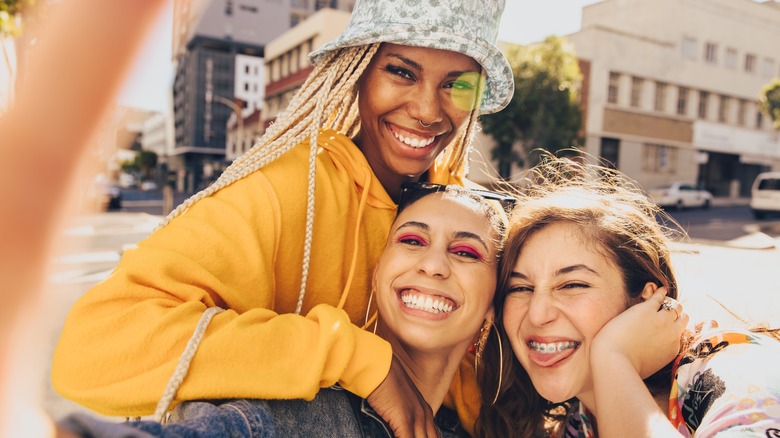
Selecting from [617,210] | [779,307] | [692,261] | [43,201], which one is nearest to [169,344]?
[43,201]

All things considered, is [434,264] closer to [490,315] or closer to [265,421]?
[490,315]

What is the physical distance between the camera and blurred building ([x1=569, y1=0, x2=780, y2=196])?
29.9 meters

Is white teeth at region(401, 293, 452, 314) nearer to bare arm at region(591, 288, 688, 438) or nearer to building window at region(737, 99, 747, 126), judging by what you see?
bare arm at region(591, 288, 688, 438)

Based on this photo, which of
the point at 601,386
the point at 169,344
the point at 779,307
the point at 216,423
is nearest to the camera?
the point at 216,423

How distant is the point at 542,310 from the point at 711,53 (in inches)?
1527

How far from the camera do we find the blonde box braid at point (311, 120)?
6.95ft

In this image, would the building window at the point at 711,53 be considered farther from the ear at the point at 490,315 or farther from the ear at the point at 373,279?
the ear at the point at 373,279

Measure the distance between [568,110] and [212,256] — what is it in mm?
23683

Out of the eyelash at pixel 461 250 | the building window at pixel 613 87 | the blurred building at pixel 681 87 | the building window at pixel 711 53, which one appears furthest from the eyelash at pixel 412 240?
the building window at pixel 711 53

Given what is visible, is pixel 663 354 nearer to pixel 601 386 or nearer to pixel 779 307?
pixel 601 386

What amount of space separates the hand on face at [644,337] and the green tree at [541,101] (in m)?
21.7

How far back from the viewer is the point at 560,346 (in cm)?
215

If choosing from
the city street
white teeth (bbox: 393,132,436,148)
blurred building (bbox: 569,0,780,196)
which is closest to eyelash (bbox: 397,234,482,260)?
white teeth (bbox: 393,132,436,148)

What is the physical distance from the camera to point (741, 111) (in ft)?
121
